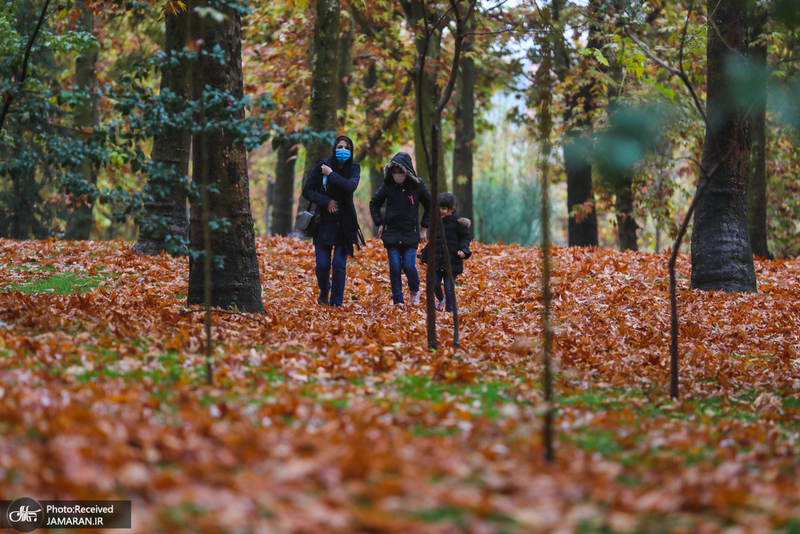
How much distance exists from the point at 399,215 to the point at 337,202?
0.79 meters

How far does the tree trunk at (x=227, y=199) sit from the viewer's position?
6.12m

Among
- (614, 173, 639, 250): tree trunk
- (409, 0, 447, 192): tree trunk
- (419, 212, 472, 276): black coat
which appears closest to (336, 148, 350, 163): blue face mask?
(419, 212, 472, 276): black coat

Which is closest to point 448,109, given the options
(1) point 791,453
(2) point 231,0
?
(2) point 231,0

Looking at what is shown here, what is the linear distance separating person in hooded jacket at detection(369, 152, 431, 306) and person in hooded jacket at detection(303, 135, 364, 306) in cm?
37

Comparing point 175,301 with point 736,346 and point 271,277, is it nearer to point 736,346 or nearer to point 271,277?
point 271,277

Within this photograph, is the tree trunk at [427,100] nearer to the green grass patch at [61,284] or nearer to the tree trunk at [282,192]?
the tree trunk at [282,192]

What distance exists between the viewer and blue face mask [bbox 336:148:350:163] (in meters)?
7.40

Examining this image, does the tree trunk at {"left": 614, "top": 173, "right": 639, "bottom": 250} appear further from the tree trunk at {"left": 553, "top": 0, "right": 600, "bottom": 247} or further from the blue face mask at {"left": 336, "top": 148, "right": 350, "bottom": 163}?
the blue face mask at {"left": 336, "top": 148, "right": 350, "bottom": 163}

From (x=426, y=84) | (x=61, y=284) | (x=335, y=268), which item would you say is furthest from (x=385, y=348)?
(x=426, y=84)

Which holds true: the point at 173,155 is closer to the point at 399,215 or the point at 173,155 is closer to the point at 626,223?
the point at 399,215

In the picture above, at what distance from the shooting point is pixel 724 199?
931 centimetres

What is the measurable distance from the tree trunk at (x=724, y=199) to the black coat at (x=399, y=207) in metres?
4.54

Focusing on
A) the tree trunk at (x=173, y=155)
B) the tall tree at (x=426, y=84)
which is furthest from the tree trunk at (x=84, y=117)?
the tall tree at (x=426, y=84)

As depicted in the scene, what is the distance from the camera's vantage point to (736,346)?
6777 mm
